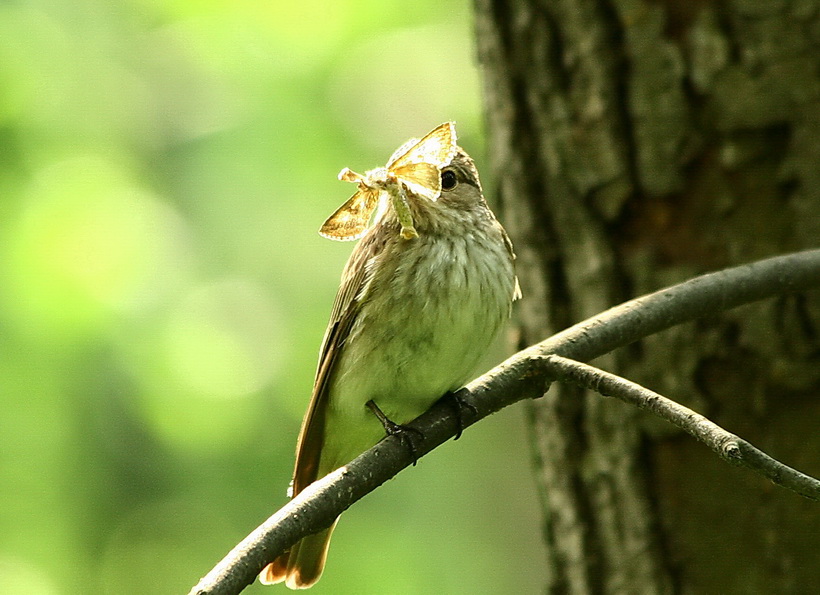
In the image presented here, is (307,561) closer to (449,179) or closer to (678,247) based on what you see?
(449,179)

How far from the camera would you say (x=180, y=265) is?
5.64 m

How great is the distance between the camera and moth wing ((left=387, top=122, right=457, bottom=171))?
112 inches

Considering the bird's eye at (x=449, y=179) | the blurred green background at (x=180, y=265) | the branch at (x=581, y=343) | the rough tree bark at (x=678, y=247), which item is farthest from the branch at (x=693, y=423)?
the blurred green background at (x=180, y=265)

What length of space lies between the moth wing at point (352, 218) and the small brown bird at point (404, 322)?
18cm

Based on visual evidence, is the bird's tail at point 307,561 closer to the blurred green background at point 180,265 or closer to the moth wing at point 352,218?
the moth wing at point 352,218

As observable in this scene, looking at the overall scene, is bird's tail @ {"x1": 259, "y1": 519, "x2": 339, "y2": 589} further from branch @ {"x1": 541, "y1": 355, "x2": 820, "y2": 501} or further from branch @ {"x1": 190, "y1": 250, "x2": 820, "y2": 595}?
branch @ {"x1": 541, "y1": 355, "x2": 820, "y2": 501}

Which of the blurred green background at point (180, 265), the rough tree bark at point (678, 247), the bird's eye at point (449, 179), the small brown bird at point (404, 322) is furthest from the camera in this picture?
the blurred green background at point (180, 265)

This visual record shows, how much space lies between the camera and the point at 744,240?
12.0ft

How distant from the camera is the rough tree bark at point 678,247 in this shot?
11.7ft

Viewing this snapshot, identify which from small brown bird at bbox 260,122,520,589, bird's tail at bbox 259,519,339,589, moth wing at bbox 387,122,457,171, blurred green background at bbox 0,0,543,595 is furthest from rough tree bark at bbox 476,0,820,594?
blurred green background at bbox 0,0,543,595

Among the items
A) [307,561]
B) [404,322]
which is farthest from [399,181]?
[307,561]

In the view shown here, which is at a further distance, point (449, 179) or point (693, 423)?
point (449, 179)

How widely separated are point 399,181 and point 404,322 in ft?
1.83

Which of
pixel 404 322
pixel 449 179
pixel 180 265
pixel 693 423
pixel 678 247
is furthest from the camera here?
pixel 180 265
